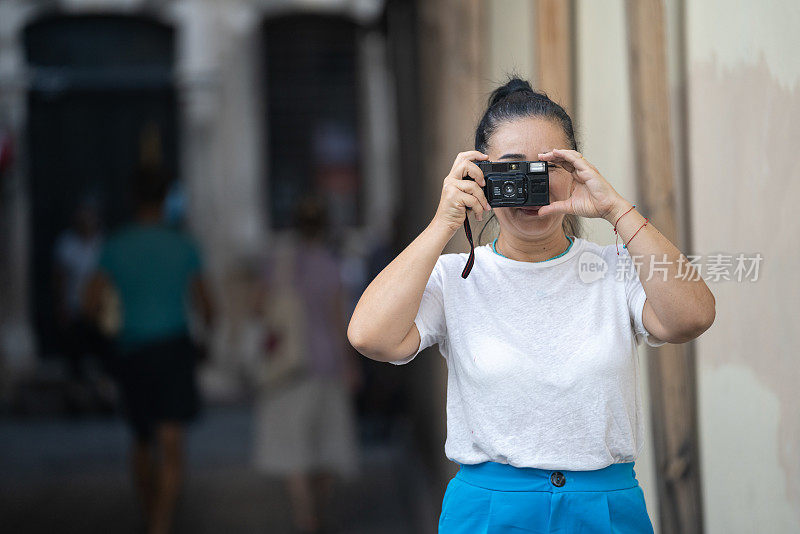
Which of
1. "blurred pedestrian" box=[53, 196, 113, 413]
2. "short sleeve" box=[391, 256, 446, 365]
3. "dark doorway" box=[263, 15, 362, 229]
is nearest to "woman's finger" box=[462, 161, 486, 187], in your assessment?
"short sleeve" box=[391, 256, 446, 365]

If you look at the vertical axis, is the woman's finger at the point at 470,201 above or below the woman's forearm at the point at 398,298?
above

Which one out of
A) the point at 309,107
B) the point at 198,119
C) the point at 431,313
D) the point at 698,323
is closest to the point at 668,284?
the point at 698,323

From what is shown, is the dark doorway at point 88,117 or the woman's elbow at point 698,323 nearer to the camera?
the woman's elbow at point 698,323

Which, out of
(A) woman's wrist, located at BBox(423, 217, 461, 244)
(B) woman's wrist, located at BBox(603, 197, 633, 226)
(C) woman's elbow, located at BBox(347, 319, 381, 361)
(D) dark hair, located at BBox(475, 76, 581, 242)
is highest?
(D) dark hair, located at BBox(475, 76, 581, 242)

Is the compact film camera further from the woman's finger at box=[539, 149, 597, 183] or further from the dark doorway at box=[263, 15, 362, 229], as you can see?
the dark doorway at box=[263, 15, 362, 229]

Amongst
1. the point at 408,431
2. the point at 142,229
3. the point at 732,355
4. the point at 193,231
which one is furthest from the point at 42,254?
the point at 732,355

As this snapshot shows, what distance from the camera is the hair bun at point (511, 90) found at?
2.03 meters

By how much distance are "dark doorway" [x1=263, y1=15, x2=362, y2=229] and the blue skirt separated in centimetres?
983

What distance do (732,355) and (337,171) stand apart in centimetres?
960

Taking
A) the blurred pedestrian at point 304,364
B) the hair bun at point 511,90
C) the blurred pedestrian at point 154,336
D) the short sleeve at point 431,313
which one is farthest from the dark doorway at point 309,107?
the short sleeve at point 431,313

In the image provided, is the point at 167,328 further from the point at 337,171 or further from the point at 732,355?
the point at 337,171

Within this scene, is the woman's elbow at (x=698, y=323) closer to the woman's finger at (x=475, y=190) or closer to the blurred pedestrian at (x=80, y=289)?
the woman's finger at (x=475, y=190)

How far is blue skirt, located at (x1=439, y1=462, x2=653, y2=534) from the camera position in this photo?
1.80 metres

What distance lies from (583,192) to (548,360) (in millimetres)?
330
